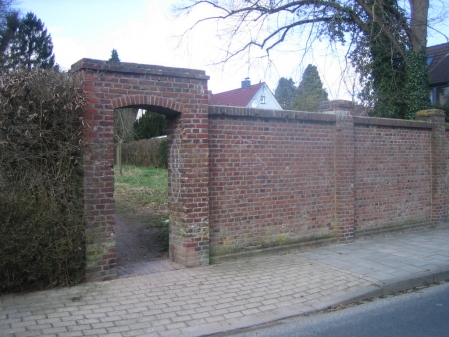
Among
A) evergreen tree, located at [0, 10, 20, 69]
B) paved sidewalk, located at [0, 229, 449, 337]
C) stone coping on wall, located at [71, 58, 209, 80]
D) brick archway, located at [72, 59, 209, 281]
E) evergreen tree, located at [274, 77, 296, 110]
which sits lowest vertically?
paved sidewalk, located at [0, 229, 449, 337]

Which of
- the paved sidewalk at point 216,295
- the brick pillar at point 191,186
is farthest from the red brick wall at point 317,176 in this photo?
the paved sidewalk at point 216,295

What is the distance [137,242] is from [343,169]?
179 inches

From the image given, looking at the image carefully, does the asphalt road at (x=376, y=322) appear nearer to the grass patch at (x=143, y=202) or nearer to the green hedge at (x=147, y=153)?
the grass patch at (x=143, y=202)

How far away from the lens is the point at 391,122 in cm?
1006

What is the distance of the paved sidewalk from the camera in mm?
4773

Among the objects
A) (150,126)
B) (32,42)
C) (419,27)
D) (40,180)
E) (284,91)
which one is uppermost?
(284,91)

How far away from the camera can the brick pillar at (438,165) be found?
11102mm

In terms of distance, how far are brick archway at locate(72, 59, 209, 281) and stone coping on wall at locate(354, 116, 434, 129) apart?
4.14m

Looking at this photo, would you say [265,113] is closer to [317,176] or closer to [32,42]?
[317,176]

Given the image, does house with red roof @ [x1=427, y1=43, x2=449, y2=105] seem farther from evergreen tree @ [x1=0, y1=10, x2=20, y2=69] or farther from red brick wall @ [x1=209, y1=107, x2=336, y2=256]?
evergreen tree @ [x1=0, y1=10, x2=20, y2=69]

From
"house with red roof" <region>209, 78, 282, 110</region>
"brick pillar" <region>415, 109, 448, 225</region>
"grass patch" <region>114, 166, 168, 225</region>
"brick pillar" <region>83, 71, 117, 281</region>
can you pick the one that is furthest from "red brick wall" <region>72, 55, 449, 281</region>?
"house with red roof" <region>209, 78, 282, 110</region>

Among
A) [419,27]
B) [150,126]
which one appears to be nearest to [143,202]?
[419,27]

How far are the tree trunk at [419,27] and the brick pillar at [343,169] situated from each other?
6.03m

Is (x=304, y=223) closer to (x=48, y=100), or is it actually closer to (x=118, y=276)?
(x=118, y=276)
